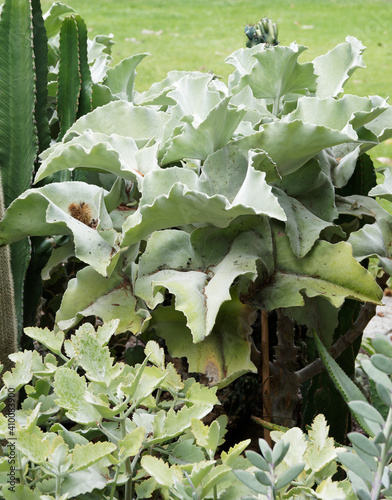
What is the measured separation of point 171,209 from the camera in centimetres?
97

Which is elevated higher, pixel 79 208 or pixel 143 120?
pixel 143 120

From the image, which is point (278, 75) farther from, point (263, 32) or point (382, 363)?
point (382, 363)

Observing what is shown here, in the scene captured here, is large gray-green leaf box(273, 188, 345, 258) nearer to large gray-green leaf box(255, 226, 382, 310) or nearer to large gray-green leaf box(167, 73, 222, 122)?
large gray-green leaf box(255, 226, 382, 310)

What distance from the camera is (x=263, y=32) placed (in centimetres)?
160

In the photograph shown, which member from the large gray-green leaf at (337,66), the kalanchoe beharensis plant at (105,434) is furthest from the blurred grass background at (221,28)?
the kalanchoe beharensis plant at (105,434)

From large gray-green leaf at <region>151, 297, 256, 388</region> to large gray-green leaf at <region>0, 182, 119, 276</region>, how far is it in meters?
0.14

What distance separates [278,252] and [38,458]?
576 millimetres

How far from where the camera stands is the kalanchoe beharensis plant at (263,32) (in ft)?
5.20

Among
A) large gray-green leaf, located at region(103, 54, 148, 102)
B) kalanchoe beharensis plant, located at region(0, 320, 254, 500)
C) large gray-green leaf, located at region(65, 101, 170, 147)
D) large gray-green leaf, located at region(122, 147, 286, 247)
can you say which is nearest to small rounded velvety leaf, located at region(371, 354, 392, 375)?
kalanchoe beharensis plant, located at region(0, 320, 254, 500)

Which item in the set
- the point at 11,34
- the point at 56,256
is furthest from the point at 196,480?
the point at 11,34

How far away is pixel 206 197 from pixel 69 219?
264 mm

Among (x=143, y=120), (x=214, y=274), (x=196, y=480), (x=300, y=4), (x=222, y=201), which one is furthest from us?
(x=300, y=4)

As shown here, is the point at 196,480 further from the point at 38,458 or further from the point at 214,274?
the point at 214,274

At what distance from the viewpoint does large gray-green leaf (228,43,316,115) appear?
1189 mm
